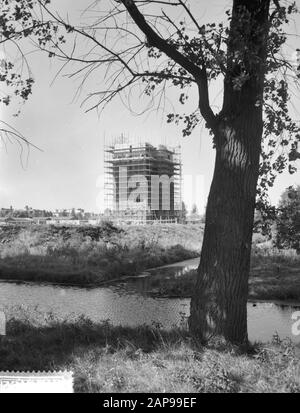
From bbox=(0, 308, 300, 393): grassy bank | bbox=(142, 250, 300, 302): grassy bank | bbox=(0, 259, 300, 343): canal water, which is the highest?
bbox=(0, 308, 300, 393): grassy bank

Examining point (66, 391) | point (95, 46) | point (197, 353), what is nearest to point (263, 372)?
point (197, 353)

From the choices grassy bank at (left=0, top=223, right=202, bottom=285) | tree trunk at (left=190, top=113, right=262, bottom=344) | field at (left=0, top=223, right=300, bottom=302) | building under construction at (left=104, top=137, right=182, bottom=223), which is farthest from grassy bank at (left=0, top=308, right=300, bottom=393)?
building under construction at (left=104, top=137, right=182, bottom=223)

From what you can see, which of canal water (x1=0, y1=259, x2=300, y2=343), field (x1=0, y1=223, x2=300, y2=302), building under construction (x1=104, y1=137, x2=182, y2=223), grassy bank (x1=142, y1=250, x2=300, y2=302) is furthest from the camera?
building under construction (x1=104, y1=137, x2=182, y2=223)

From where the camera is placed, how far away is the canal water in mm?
11945

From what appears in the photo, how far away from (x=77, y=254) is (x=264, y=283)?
1136 centimetres

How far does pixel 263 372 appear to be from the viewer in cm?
569

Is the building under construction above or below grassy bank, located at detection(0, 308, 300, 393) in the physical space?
above

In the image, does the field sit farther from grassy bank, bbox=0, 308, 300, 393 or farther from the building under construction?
the building under construction

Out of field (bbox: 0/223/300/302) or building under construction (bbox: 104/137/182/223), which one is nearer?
field (bbox: 0/223/300/302)

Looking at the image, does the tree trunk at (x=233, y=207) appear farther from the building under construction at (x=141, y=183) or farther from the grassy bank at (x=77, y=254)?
the building under construction at (x=141, y=183)

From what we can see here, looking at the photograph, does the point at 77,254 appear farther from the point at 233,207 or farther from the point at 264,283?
the point at 233,207

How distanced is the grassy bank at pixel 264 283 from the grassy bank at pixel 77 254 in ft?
11.2

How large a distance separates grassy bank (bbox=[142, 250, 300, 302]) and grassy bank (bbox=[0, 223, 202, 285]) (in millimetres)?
3424
